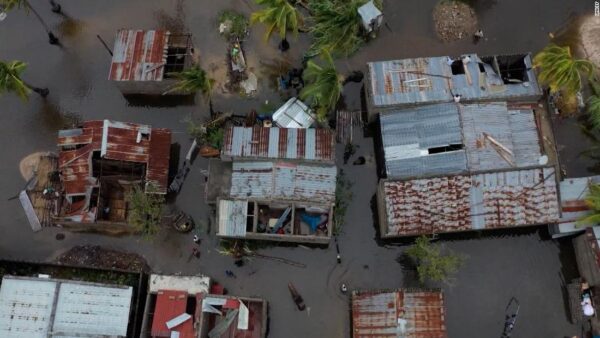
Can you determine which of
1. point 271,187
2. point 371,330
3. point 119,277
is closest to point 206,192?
point 271,187

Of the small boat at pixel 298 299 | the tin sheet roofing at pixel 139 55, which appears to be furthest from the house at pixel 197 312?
the tin sheet roofing at pixel 139 55

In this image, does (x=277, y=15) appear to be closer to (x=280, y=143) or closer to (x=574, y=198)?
(x=280, y=143)

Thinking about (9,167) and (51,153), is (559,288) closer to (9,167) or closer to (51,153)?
(51,153)

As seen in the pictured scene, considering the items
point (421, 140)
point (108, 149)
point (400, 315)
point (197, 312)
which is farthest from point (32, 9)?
point (400, 315)

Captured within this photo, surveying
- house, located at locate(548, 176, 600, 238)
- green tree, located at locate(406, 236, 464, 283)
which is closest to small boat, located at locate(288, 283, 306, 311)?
green tree, located at locate(406, 236, 464, 283)

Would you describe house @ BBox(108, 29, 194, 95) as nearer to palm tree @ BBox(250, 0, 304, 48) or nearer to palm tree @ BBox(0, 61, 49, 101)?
palm tree @ BBox(0, 61, 49, 101)
